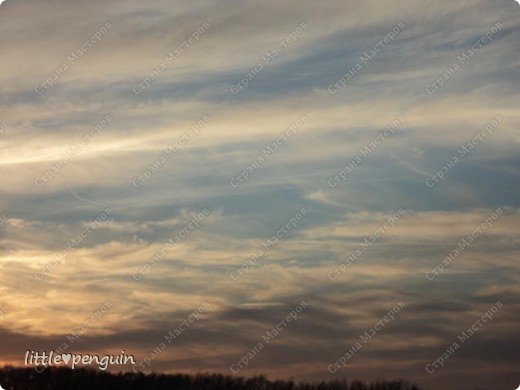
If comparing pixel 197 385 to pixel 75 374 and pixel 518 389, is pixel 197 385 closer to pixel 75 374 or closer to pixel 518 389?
pixel 75 374

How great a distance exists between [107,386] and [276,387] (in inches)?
260

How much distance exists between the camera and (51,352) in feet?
102

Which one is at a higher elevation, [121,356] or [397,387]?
[121,356]

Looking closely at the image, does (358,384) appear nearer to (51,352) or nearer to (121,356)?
(121,356)

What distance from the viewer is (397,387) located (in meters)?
30.8

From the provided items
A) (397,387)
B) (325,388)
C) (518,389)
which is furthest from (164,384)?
(518,389)

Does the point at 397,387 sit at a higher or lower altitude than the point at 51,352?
lower

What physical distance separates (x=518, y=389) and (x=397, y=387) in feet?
15.2

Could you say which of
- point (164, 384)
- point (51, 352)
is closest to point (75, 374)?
point (51, 352)

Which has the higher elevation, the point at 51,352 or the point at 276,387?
the point at 51,352

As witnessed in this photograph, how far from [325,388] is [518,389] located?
7.38 meters

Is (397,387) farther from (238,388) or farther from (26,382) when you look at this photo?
(26,382)

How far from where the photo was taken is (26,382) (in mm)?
30766

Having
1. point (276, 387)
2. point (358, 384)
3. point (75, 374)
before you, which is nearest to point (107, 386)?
point (75, 374)
